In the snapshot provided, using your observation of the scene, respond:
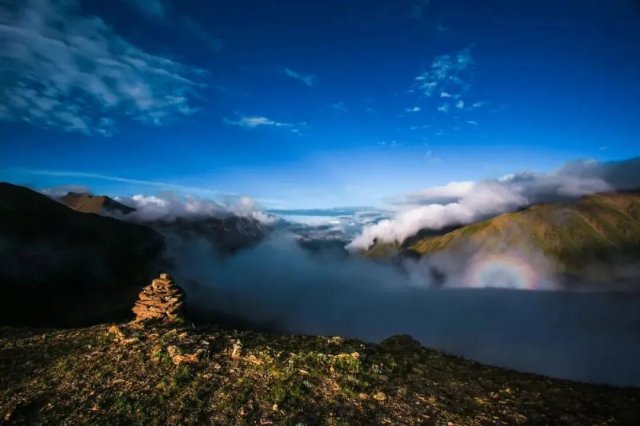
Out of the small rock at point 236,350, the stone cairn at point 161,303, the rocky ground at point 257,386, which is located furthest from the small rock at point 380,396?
the stone cairn at point 161,303

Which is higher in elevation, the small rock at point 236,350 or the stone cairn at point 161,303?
the stone cairn at point 161,303

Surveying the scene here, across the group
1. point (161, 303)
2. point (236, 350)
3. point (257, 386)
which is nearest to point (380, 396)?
point (257, 386)

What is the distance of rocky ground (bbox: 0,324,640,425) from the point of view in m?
12.6

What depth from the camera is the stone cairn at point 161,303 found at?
21.2m

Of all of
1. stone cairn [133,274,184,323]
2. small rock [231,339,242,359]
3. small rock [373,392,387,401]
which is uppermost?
stone cairn [133,274,184,323]

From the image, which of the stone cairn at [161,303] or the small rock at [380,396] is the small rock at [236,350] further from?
the small rock at [380,396]

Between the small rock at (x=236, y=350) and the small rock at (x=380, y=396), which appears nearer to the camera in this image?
the small rock at (x=380, y=396)

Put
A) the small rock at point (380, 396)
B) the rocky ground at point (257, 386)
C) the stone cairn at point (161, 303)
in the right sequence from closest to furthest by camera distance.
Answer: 1. the rocky ground at point (257, 386)
2. the small rock at point (380, 396)
3. the stone cairn at point (161, 303)

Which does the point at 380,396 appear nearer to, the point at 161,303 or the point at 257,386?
the point at 257,386

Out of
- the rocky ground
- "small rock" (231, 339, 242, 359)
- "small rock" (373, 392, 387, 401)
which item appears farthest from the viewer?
"small rock" (231, 339, 242, 359)

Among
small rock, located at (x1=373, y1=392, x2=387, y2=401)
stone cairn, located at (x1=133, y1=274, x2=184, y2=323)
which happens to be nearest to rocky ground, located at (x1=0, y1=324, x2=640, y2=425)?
small rock, located at (x1=373, y1=392, x2=387, y2=401)

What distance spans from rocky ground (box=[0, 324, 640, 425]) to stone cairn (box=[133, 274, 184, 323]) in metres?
2.26

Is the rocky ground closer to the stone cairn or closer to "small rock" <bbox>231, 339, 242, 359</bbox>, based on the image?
"small rock" <bbox>231, 339, 242, 359</bbox>

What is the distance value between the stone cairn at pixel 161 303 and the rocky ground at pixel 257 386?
226cm
